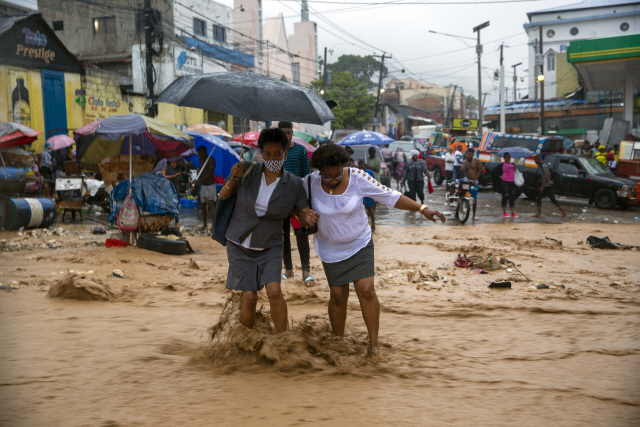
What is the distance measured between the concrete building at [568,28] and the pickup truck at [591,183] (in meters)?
33.7

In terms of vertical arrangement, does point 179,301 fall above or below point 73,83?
below

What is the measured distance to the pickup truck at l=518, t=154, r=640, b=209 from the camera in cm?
1722

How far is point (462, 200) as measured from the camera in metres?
14.8

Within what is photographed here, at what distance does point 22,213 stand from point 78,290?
279 inches

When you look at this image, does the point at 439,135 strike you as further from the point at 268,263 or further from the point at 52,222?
the point at 268,263

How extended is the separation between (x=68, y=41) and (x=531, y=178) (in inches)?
1001

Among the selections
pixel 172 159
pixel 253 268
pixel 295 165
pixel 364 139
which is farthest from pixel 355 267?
pixel 364 139

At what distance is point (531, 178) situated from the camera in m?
20.5

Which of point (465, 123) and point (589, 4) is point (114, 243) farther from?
point (589, 4)

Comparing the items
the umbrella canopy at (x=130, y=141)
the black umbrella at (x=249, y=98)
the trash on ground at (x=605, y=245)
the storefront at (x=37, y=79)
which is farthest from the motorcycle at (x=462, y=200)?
the storefront at (x=37, y=79)

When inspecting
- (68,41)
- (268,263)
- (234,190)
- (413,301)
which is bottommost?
(413,301)

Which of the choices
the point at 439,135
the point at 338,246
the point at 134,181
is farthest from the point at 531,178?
the point at 338,246

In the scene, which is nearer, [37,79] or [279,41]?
[37,79]

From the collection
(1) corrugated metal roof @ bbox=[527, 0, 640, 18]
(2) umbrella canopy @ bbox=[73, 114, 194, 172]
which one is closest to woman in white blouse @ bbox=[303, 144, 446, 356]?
(2) umbrella canopy @ bbox=[73, 114, 194, 172]
